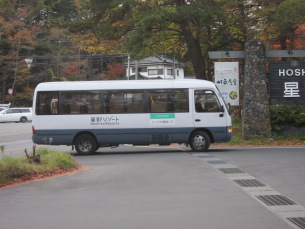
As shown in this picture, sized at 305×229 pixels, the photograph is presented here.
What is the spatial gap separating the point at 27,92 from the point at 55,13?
575 inches

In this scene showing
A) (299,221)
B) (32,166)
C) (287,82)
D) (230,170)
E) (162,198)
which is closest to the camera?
(299,221)

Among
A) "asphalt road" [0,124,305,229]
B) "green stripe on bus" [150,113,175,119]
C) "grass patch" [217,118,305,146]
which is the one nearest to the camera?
"asphalt road" [0,124,305,229]

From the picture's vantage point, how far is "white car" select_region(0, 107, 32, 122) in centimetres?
4909

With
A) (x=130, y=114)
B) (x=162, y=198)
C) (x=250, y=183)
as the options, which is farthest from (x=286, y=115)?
(x=162, y=198)

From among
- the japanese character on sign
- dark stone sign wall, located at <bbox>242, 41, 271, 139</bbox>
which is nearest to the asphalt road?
dark stone sign wall, located at <bbox>242, 41, 271, 139</bbox>

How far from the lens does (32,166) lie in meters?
11.5

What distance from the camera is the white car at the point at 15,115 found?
4909cm

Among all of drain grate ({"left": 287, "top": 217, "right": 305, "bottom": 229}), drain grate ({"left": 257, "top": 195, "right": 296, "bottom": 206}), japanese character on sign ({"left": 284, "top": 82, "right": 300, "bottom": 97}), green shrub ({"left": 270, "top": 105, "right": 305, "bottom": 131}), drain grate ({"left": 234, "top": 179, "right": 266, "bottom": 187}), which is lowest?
drain grate ({"left": 287, "top": 217, "right": 305, "bottom": 229})

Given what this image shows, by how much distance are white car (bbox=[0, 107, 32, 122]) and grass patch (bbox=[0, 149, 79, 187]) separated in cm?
3736

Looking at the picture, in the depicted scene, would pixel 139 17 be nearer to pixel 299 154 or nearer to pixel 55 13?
pixel 299 154

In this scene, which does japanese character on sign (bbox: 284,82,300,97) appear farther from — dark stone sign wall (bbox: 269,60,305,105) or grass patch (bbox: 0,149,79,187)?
grass patch (bbox: 0,149,79,187)

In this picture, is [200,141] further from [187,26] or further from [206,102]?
[187,26]

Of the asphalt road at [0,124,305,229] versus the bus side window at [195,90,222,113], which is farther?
the bus side window at [195,90,222,113]

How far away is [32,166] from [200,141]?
798 cm
